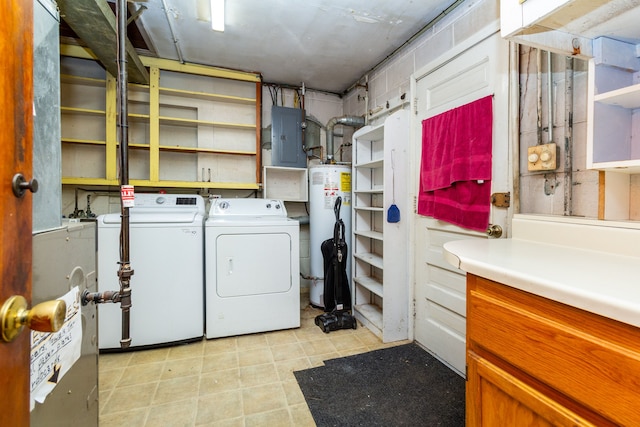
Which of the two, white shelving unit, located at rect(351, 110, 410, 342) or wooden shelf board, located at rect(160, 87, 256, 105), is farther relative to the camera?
wooden shelf board, located at rect(160, 87, 256, 105)

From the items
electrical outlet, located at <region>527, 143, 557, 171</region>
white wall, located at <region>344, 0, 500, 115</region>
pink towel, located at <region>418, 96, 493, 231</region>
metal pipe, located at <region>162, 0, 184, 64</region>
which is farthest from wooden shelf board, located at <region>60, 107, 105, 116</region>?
electrical outlet, located at <region>527, 143, 557, 171</region>

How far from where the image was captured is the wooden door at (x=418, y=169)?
63.5 inches

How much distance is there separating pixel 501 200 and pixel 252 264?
187 cm

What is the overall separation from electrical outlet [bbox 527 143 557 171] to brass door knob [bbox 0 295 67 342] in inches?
71.7

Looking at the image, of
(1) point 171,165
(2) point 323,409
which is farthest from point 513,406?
(1) point 171,165

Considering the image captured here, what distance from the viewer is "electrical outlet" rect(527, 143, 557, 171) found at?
1378 millimetres

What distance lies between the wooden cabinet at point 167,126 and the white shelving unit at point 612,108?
2650 millimetres

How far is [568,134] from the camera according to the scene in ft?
4.46

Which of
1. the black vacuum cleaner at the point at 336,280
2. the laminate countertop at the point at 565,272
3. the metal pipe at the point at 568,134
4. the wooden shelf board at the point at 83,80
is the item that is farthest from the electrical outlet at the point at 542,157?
the wooden shelf board at the point at 83,80

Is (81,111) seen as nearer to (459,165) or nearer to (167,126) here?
(167,126)

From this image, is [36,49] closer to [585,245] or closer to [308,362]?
[585,245]

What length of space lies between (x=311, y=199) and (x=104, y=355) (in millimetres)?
2174

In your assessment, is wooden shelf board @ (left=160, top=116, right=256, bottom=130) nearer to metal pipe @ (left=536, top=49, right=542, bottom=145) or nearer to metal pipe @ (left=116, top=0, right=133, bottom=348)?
metal pipe @ (left=116, top=0, right=133, bottom=348)

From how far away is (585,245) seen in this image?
3.53 ft
